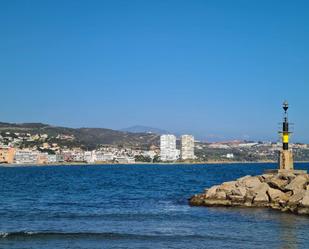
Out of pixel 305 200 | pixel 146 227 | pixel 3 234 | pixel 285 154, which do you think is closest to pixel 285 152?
pixel 285 154

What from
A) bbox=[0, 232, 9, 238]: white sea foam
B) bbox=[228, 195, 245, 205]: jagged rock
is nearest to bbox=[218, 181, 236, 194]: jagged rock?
bbox=[228, 195, 245, 205]: jagged rock

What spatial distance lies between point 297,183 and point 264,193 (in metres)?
1.96

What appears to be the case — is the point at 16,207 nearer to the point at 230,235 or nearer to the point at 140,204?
the point at 140,204

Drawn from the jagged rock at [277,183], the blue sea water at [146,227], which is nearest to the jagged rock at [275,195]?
the jagged rock at [277,183]

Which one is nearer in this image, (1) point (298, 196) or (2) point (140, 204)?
(1) point (298, 196)

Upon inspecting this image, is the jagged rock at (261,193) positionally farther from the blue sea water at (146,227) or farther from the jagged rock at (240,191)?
the blue sea water at (146,227)

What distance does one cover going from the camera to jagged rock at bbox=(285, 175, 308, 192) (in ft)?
101

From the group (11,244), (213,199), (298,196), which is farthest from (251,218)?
(11,244)

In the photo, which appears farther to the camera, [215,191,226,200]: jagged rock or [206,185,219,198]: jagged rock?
[206,185,219,198]: jagged rock

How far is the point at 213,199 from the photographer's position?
3344cm

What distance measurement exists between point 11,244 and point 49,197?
21.1 metres

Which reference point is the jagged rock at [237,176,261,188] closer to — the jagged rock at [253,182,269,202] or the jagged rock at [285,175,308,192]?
the jagged rock at [253,182,269,202]

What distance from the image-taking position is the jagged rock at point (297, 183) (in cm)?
3081

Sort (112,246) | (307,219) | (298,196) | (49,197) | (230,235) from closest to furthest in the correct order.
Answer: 1. (112,246)
2. (230,235)
3. (307,219)
4. (298,196)
5. (49,197)
